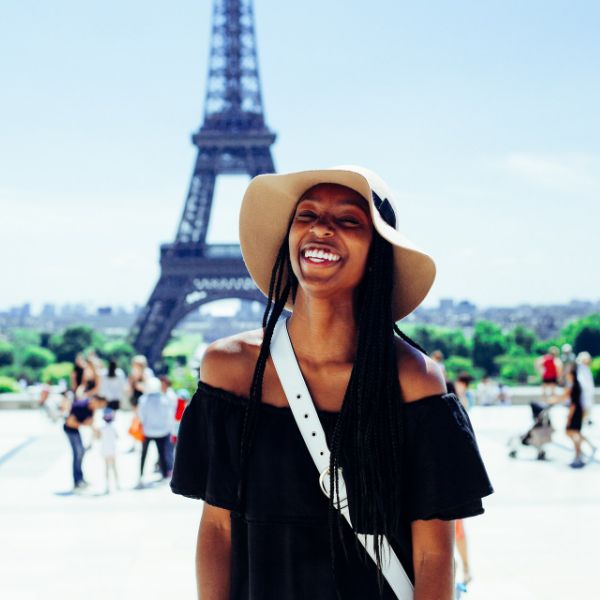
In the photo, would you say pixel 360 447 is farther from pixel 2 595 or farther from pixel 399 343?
pixel 2 595

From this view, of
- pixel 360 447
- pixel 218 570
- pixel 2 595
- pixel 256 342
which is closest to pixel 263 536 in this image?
pixel 218 570

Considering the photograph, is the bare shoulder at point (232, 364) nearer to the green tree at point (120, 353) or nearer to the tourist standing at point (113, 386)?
the tourist standing at point (113, 386)

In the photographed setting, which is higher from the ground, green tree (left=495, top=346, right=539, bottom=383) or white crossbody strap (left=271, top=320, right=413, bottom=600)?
white crossbody strap (left=271, top=320, right=413, bottom=600)

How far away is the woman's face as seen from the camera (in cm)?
Result: 181

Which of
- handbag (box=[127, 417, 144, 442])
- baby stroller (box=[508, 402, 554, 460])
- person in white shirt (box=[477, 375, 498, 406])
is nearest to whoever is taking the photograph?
handbag (box=[127, 417, 144, 442])

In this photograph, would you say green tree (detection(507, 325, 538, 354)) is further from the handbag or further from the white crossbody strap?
the white crossbody strap

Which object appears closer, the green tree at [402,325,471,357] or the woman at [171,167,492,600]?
the woman at [171,167,492,600]

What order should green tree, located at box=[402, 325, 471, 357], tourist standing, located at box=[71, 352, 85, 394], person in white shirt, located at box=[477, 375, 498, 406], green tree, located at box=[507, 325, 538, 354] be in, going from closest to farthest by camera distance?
tourist standing, located at box=[71, 352, 85, 394]
person in white shirt, located at box=[477, 375, 498, 406]
green tree, located at box=[402, 325, 471, 357]
green tree, located at box=[507, 325, 538, 354]

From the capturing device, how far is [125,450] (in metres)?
11.6

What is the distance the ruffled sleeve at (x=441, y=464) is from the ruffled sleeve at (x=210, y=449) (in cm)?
37

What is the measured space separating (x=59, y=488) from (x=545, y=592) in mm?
5447

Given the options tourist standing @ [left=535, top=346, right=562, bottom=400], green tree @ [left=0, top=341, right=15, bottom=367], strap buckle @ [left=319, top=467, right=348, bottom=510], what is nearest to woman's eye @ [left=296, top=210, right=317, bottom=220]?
strap buckle @ [left=319, top=467, right=348, bottom=510]

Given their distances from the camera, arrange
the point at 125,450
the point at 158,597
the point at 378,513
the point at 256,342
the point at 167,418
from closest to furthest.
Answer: the point at 378,513 → the point at 256,342 → the point at 158,597 → the point at 167,418 → the point at 125,450

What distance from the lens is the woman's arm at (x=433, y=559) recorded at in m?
1.71
